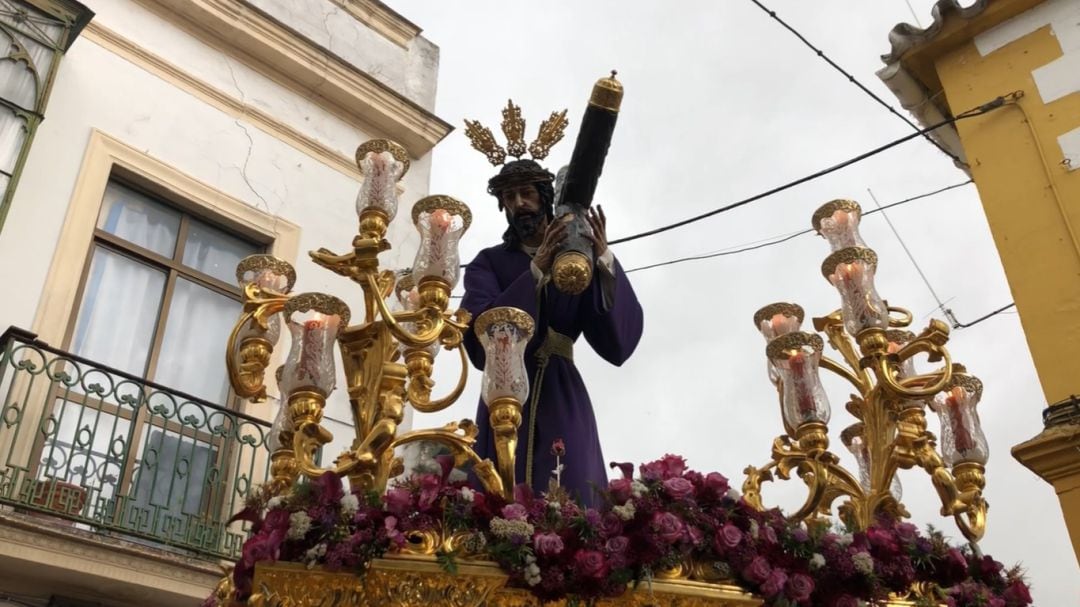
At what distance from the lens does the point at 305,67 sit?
7.39m

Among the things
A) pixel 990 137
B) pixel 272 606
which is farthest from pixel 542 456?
pixel 990 137

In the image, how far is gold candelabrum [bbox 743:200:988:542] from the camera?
3014 mm

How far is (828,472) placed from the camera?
2896 mm

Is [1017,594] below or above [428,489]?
below

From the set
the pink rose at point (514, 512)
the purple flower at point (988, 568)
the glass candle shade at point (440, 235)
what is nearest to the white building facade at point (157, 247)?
the glass candle shade at point (440, 235)

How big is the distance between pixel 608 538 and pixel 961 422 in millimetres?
1673

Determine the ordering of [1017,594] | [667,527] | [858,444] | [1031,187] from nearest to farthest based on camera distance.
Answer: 1. [667,527]
2. [1017,594]
3. [858,444]
4. [1031,187]

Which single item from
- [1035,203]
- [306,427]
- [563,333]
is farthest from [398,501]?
[1035,203]

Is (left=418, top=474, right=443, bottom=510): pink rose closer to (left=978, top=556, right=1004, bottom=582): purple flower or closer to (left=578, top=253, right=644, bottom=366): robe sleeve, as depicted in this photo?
(left=578, top=253, right=644, bottom=366): robe sleeve

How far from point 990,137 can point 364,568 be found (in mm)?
6244

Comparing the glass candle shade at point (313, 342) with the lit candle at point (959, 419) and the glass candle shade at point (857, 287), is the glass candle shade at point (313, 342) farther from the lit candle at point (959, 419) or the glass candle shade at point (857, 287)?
the lit candle at point (959, 419)

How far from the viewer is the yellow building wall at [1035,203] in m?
5.80

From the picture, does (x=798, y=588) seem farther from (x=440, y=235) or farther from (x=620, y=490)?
(x=440, y=235)

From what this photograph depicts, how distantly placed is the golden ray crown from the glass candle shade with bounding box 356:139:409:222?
43cm
